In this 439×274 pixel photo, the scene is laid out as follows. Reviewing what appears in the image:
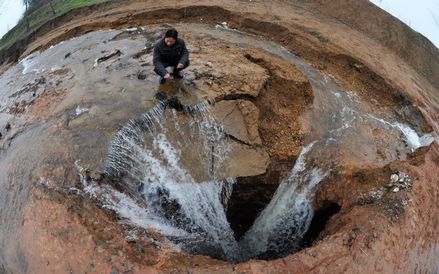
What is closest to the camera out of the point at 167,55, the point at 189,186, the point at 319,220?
the point at 189,186

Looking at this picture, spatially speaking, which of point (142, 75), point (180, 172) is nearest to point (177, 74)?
point (142, 75)

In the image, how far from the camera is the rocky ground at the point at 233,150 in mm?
3648

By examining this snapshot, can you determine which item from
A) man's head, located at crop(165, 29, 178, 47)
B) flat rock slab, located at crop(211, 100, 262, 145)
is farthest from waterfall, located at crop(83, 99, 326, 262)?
man's head, located at crop(165, 29, 178, 47)

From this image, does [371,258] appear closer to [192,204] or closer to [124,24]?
[192,204]

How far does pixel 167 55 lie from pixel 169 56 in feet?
0.08

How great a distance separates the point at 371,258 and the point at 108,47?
14.2 ft

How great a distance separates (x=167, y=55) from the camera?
193 inches

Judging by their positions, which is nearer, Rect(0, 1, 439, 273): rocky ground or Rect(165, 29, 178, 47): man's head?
Rect(0, 1, 439, 273): rocky ground

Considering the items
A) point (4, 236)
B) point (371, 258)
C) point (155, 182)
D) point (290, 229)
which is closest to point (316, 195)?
point (290, 229)

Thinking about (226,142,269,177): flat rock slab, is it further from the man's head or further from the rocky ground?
the man's head

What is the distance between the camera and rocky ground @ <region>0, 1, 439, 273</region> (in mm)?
3648

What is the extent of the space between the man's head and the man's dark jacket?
0.07 meters

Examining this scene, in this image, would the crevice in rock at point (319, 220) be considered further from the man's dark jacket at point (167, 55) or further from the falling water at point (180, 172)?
the man's dark jacket at point (167, 55)

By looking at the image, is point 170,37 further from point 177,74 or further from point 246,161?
point 246,161
